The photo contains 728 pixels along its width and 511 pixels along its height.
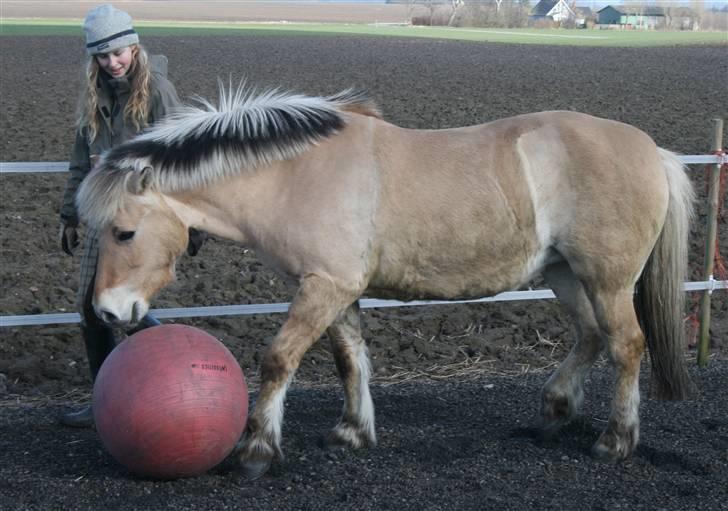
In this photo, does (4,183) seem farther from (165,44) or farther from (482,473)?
(165,44)

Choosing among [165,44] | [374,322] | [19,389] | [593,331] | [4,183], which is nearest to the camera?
[593,331]

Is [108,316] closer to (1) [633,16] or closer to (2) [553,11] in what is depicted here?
(2) [553,11]

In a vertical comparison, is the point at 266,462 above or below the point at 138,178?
below

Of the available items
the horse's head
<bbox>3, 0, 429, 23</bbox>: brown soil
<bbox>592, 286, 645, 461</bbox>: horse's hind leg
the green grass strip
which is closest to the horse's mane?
the horse's head

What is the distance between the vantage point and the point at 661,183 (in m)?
4.59

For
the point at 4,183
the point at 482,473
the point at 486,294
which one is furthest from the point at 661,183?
the point at 4,183

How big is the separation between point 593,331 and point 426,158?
4.28 ft

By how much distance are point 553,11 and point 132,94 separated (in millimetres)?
102418

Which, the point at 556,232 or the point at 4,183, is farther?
the point at 4,183

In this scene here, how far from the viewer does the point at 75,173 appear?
485 cm

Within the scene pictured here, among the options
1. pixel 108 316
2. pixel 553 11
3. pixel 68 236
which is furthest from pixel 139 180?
pixel 553 11

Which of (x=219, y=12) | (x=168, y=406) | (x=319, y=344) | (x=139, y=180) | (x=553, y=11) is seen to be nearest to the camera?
(x=168, y=406)

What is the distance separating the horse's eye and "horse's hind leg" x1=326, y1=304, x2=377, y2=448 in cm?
110

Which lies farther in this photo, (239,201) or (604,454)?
(604,454)
